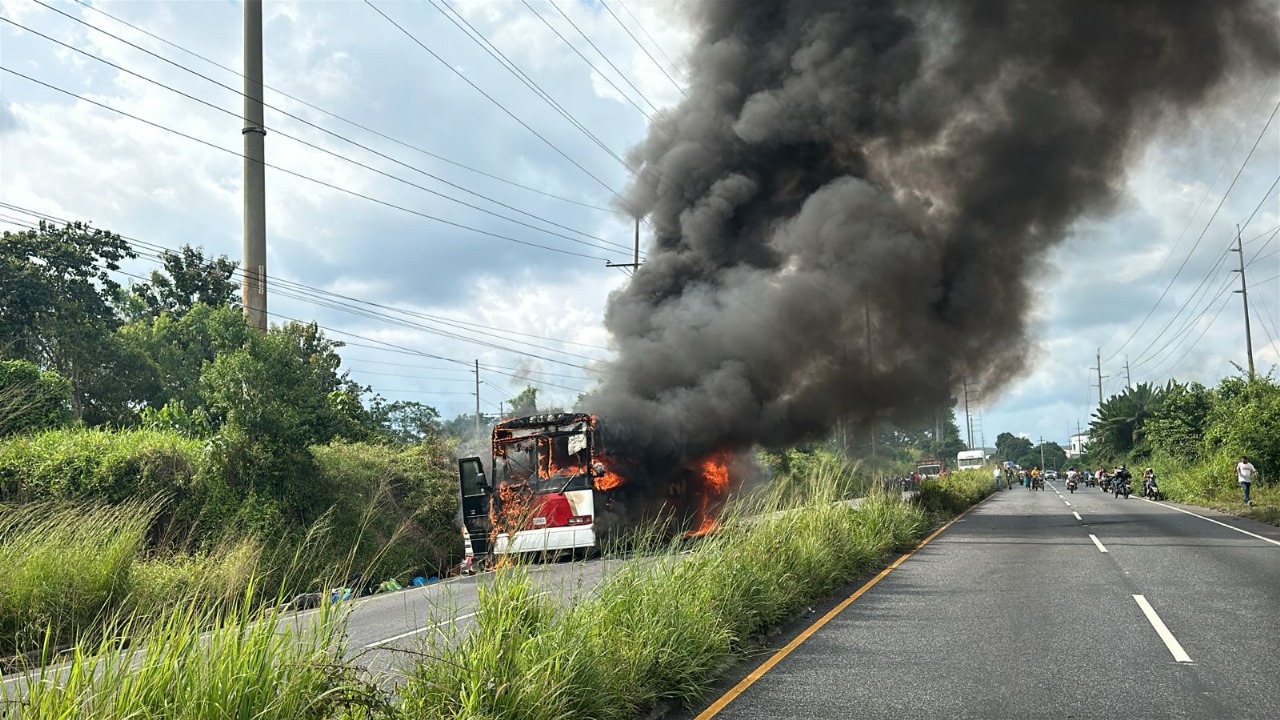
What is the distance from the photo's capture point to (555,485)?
15273mm

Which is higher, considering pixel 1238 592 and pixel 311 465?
pixel 311 465

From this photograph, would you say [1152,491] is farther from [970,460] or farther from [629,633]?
[629,633]

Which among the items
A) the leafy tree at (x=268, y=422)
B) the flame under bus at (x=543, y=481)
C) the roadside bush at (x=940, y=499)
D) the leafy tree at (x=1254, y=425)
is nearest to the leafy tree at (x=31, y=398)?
the leafy tree at (x=268, y=422)

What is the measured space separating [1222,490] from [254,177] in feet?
94.0

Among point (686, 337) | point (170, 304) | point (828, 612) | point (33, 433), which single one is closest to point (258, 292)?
point (33, 433)

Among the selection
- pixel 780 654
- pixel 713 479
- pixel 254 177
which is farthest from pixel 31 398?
pixel 780 654

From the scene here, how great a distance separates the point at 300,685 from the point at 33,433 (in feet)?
58.5

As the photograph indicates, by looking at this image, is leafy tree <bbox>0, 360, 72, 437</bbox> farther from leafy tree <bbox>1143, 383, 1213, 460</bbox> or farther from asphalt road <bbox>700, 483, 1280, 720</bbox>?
leafy tree <bbox>1143, 383, 1213, 460</bbox>

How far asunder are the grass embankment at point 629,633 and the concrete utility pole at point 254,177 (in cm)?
1382

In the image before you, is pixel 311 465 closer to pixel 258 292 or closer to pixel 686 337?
pixel 258 292

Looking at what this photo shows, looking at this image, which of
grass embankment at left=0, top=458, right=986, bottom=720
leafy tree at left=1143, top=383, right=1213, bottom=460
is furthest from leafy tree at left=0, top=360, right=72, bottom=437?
leafy tree at left=1143, top=383, right=1213, bottom=460

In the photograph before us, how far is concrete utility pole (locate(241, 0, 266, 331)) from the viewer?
19750 mm

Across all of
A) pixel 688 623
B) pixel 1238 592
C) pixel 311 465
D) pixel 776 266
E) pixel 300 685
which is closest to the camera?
pixel 300 685

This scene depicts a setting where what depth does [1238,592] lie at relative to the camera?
9.45m
